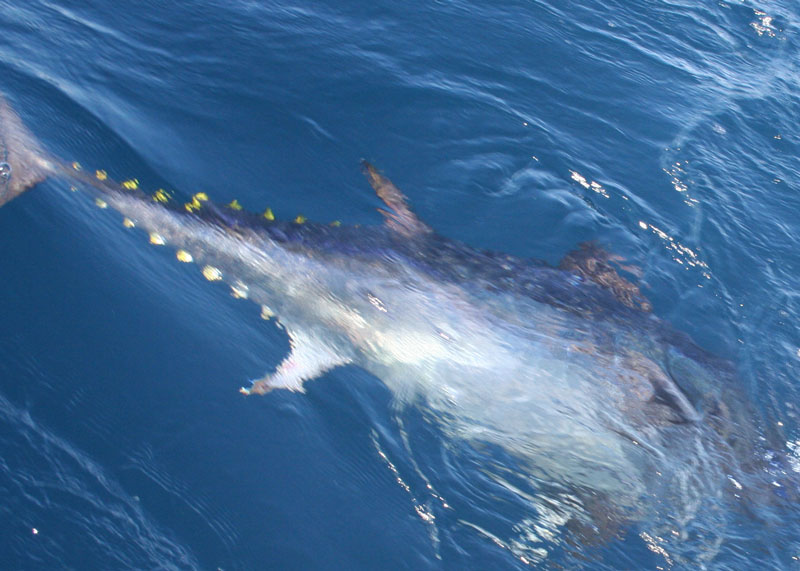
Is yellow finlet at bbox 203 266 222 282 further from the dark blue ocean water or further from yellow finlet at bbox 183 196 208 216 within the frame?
yellow finlet at bbox 183 196 208 216

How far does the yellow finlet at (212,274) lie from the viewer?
18.5 ft

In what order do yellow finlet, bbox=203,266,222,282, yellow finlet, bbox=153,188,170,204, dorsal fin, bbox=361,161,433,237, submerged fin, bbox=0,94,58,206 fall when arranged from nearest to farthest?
submerged fin, bbox=0,94,58,206 < yellow finlet, bbox=203,266,222,282 < yellow finlet, bbox=153,188,170,204 < dorsal fin, bbox=361,161,433,237

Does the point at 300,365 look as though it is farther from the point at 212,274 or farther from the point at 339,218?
the point at 339,218

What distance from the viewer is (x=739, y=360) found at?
6258 millimetres

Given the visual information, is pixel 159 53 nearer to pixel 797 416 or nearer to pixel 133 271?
pixel 133 271

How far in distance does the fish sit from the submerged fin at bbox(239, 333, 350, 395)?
0.01 metres

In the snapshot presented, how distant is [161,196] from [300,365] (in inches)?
78.1

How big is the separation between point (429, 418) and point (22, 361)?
2.66 meters

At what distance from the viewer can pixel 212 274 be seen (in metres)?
5.67

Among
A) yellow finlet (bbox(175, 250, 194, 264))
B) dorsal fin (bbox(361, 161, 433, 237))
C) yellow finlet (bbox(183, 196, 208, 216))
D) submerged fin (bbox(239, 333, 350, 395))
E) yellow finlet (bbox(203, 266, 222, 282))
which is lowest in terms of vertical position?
submerged fin (bbox(239, 333, 350, 395))

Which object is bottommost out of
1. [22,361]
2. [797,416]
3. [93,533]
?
[93,533]

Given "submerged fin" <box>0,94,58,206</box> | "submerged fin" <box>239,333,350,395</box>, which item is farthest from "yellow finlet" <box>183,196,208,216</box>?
"submerged fin" <box>239,333,350,395</box>

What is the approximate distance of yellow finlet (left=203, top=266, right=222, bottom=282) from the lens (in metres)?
5.64

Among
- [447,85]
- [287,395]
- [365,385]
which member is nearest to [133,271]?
[287,395]
